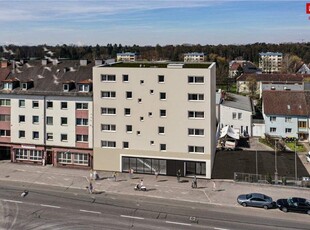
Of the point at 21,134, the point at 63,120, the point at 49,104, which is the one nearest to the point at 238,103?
the point at 63,120

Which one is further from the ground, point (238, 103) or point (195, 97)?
point (195, 97)

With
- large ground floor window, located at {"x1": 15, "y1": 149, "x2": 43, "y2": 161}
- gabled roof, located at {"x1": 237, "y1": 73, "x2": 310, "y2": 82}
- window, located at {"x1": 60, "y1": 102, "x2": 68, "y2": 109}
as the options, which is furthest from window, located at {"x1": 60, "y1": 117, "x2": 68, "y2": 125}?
gabled roof, located at {"x1": 237, "y1": 73, "x2": 310, "y2": 82}

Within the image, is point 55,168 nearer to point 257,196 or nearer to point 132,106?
point 132,106

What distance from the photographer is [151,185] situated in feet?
149

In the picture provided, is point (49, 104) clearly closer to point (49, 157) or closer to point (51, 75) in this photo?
point (51, 75)

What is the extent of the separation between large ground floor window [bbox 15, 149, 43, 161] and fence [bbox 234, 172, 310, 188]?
84.8ft

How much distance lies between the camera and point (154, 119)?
49.5 m

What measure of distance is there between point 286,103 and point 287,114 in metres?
2.53

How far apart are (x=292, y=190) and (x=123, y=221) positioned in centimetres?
1987

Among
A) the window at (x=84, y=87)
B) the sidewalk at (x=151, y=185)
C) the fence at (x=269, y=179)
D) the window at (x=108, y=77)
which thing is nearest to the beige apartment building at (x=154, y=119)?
the window at (x=108, y=77)

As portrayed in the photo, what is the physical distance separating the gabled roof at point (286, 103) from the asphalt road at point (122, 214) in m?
34.6

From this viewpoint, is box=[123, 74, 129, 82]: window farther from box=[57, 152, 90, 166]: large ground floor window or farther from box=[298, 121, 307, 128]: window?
box=[298, 121, 307, 128]: window

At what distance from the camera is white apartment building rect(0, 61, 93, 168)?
51969 mm

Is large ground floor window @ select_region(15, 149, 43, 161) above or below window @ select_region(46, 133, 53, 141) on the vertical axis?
below
